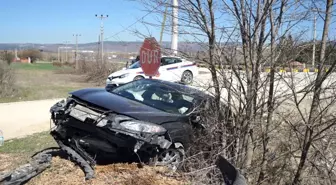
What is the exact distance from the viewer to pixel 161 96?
591 centimetres

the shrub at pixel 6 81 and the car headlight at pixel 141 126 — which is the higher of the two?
the car headlight at pixel 141 126

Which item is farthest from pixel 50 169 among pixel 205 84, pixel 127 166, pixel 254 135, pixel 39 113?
pixel 39 113

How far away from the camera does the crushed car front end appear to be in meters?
4.68

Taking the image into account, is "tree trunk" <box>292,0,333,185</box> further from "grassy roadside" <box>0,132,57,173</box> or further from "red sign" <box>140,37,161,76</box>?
"grassy roadside" <box>0,132,57,173</box>

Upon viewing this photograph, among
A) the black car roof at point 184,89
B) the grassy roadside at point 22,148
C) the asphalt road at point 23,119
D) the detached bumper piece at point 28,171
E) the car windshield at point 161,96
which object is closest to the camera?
the detached bumper piece at point 28,171

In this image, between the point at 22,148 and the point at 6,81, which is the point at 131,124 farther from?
the point at 6,81

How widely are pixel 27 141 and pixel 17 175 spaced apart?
388 centimetres

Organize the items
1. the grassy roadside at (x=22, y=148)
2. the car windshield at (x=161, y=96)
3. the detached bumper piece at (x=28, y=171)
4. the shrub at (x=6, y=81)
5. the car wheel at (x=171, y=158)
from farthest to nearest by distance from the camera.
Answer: the shrub at (x=6, y=81), the grassy roadside at (x=22, y=148), the car windshield at (x=161, y=96), the car wheel at (x=171, y=158), the detached bumper piece at (x=28, y=171)

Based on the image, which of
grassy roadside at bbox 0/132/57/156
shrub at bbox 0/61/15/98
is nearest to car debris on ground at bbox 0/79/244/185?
grassy roadside at bbox 0/132/57/156

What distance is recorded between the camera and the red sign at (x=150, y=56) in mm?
5219

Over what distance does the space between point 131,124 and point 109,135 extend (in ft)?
1.06

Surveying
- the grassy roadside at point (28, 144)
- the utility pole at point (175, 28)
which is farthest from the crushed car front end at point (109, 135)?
the grassy roadside at point (28, 144)

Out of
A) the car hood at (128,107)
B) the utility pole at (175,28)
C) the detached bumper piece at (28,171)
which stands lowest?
the detached bumper piece at (28,171)

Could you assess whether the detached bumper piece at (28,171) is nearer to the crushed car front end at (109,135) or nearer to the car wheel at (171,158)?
the crushed car front end at (109,135)
